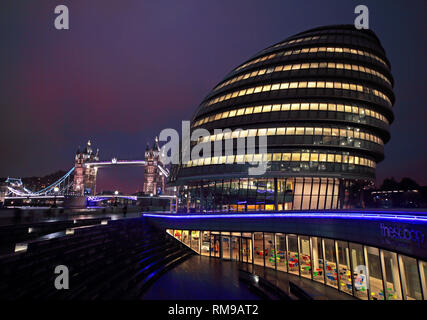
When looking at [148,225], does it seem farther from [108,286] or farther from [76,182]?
[76,182]

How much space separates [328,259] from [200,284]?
1079 centimetres

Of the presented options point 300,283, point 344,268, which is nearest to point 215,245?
point 300,283

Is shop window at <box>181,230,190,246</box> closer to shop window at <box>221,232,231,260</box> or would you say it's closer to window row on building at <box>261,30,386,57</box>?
shop window at <box>221,232,231,260</box>

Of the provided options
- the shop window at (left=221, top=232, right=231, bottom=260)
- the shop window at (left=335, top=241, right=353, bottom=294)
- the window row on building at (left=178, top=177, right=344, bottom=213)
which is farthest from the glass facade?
the shop window at (left=335, top=241, right=353, bottom=294)

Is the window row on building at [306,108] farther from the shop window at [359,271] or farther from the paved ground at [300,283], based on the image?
the shop window at [359,271]

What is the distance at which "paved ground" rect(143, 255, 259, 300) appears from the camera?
18.2 meters

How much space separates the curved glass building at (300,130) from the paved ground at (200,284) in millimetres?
14592

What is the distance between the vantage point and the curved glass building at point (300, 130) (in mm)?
37781

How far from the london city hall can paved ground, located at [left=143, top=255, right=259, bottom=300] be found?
15.8 feet

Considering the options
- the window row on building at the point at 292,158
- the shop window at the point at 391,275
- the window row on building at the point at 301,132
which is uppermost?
the window row on building at the point at 301,132

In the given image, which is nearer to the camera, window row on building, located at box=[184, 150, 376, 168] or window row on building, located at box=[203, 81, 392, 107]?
window row on building, located at box=[184, 150, 376, 168]

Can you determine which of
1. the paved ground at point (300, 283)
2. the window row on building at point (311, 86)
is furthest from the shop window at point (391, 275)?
the window row on building at point (311, 86)

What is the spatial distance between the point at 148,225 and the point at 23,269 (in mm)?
22401

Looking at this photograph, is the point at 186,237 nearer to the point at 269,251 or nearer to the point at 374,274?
the point at 269,251
